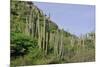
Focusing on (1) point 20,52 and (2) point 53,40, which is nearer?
(1) point 20,52

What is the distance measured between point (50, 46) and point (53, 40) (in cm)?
7

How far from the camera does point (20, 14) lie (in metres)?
1.89

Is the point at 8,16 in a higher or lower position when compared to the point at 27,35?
higher

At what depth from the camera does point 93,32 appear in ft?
7.04

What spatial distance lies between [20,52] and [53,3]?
60 cm

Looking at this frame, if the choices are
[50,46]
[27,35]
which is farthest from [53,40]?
[27,35]

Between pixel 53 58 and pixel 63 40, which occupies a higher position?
pixel 63 40

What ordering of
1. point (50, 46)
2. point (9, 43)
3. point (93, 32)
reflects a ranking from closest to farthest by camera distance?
point (9, 43)
point (50, 46)
point (93, 32)

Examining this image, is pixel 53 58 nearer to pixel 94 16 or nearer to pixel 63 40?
pixel 63 40

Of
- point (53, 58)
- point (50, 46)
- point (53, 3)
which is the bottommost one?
point (53, 58)

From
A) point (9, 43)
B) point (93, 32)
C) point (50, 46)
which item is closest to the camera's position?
point (9, 43)

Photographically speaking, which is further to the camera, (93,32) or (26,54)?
(93,32)

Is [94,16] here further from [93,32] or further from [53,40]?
[53,40]

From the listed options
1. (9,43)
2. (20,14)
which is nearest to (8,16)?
(20,14)
